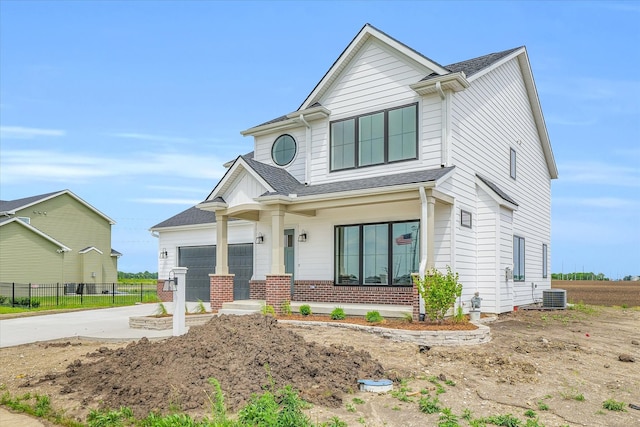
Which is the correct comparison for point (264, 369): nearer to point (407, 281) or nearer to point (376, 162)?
point (407, 281)

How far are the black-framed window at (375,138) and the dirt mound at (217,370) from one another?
805 centimetres

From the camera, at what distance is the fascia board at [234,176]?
1661 cm

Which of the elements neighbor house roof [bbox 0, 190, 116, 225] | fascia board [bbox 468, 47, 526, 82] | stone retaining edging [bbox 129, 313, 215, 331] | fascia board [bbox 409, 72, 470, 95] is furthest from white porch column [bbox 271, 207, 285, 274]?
neighbor house roof [bbox 0, 190, 116, 225]

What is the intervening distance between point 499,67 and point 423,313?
975cm

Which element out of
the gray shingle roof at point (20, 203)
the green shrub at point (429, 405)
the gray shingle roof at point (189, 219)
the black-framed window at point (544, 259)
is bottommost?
the green shrub at point (429, 405)

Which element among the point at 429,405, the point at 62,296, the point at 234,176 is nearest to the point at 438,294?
the point at 429,405

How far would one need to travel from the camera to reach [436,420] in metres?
6.36

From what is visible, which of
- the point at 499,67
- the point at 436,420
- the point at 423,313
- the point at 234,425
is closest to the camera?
the point at 234,425

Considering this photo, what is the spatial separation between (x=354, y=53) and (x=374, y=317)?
8.49 meters

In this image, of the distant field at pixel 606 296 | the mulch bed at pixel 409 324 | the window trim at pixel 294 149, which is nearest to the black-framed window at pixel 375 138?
the window trim at pixel 294 149

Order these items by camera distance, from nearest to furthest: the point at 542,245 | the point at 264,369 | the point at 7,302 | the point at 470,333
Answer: the point at 264,369 → the point at 470,333 → the point at 542,245 → the point at 7,302

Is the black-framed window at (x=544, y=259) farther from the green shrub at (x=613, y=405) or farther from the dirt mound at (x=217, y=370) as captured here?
the green shrub at (x=613, y=405)

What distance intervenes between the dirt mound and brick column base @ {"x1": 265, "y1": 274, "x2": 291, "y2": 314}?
6.24 meters

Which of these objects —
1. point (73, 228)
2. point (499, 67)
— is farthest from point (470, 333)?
point (73, 228)
